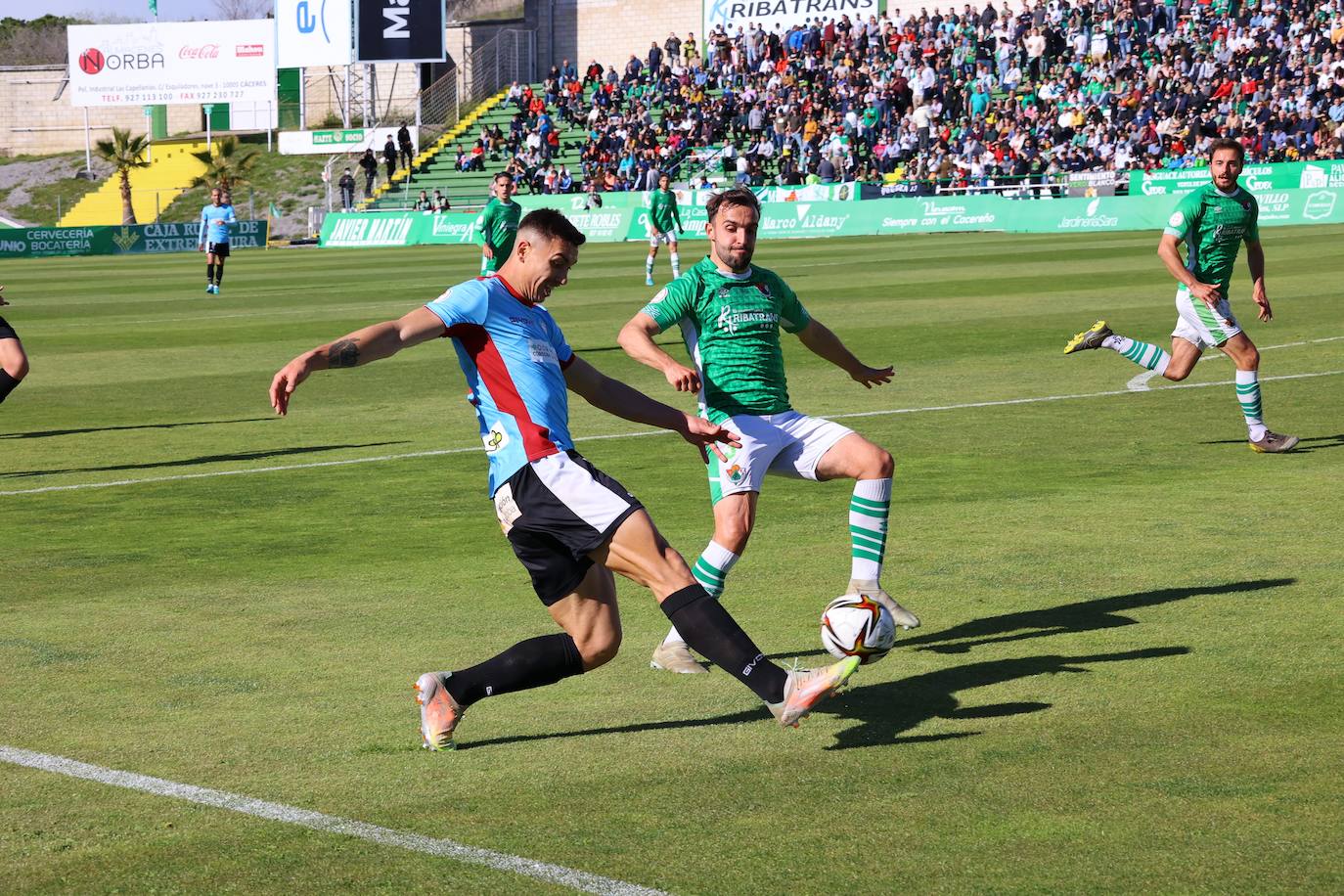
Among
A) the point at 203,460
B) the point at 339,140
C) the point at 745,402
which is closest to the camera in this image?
the point at 745,402

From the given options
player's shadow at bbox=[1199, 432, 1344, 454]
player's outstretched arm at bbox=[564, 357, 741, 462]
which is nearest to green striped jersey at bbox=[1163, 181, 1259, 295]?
player's shadow at bbox=[1199, 432, 1344, 454]

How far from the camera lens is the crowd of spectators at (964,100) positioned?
150 ft

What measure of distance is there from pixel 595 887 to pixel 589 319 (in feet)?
70.1

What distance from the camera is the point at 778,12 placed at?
2921 inches

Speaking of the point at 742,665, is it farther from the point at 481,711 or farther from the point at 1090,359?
the point at 1090,359

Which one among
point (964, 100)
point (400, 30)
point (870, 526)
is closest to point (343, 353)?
point (870, 526)

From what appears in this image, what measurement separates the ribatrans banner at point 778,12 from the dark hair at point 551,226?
64945 millimetres

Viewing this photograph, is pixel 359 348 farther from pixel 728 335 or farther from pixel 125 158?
pixel 125 158

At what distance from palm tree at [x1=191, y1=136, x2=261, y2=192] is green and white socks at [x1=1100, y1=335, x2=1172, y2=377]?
73.0m

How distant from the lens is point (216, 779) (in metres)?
5.66

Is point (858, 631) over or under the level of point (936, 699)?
over

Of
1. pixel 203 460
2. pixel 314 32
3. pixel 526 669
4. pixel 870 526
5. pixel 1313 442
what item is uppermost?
pixel 314 32

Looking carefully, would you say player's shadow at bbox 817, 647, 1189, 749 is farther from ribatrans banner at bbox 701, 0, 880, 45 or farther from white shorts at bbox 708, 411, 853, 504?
ribatrans banner at bbox 701, 0, 880, 45

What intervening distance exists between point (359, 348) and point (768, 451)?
2441 millimetres
